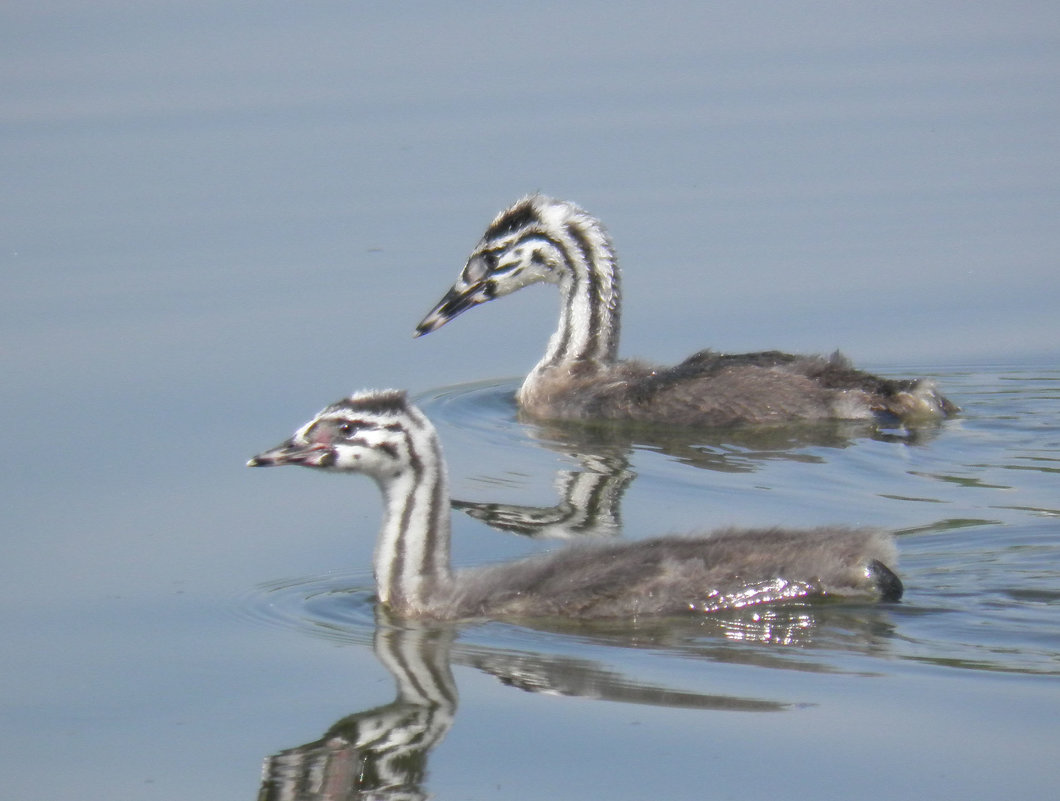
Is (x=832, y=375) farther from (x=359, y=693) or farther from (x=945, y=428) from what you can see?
(x=359, y=693)

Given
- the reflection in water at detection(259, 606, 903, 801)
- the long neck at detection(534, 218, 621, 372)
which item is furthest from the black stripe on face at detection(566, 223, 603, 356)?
the reflection in water at detection(259, 606, 903, 801)

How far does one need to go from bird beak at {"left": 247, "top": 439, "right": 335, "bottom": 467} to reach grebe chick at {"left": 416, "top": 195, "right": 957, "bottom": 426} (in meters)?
4.08

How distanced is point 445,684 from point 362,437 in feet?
4.80

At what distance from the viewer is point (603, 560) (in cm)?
990

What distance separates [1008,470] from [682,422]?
7.35 feet

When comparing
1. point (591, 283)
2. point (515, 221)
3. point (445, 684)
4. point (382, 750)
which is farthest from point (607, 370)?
point (382, 750)

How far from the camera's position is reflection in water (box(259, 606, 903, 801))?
8062mm

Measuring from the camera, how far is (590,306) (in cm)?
1488

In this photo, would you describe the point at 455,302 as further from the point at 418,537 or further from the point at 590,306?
the point at 418,537

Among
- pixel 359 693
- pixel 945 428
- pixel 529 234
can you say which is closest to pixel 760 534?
pixel 359 693

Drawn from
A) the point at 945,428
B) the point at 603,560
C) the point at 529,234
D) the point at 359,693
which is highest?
the point at 529,234

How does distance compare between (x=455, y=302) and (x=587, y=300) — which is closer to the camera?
(x=587, y=300)

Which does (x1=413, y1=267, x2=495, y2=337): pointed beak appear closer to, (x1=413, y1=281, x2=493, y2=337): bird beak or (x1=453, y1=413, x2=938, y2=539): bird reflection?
(x1=413, y1=281, x2=493, y2=337): bird beak

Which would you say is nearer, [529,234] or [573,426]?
[573,426]
